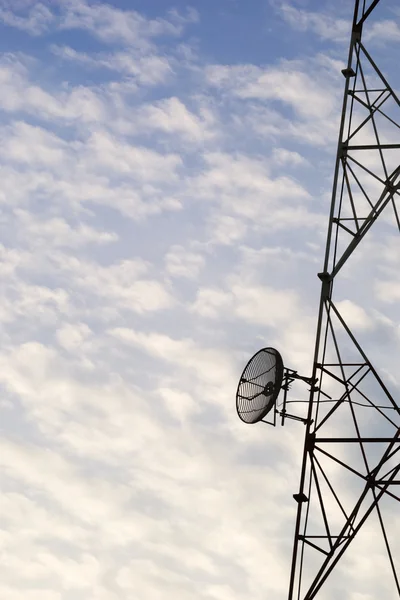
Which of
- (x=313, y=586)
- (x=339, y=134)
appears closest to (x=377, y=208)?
(x=339, y=134)

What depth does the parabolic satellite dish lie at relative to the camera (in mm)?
22438

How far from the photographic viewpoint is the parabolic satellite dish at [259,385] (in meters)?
22.4

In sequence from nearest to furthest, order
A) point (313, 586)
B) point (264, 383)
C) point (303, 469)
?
point (313, 586), point (303, 469), point (264, 383)

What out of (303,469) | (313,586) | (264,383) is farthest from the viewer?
(264,383)

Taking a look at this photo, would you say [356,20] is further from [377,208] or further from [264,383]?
[264,383]

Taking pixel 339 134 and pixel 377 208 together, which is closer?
pixel 377 208

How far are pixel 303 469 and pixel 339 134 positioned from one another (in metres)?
8.56

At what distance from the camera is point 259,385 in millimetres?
23047

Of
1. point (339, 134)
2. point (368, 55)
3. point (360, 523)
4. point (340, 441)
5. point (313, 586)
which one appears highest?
point (368, 55)

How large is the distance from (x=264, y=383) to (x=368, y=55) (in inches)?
349

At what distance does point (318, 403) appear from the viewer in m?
21.7

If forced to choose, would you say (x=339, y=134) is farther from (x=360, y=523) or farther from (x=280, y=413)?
(x=360, y=523)

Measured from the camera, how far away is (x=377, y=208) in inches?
861

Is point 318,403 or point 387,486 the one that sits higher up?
point 318,403
